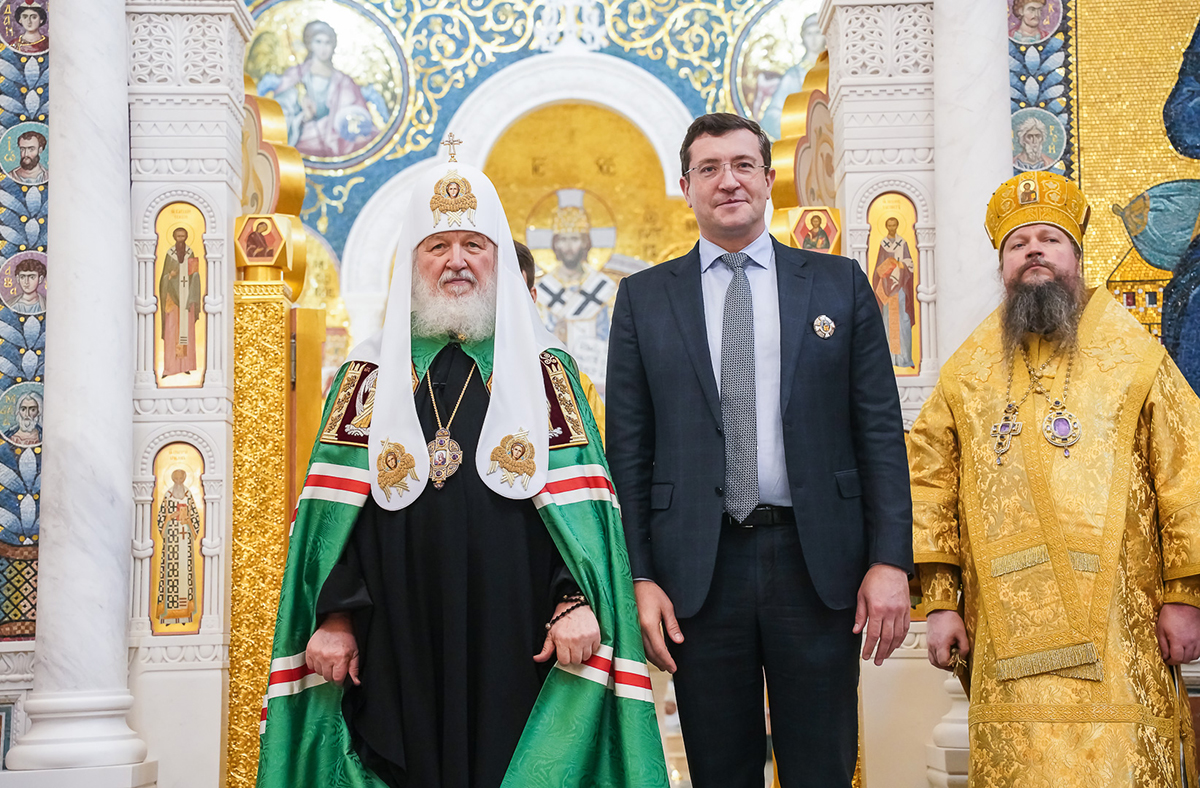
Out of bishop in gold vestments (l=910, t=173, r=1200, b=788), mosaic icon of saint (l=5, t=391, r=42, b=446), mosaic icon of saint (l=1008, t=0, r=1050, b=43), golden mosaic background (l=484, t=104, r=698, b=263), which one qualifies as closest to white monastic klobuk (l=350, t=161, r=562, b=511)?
bishop in gold vestments (l=910, t=173, r=1200, b=788)

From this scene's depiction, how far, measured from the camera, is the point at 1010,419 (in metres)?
3.75

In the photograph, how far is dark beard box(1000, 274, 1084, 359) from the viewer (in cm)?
374

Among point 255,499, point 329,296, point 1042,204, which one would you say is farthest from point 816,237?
point 329,296

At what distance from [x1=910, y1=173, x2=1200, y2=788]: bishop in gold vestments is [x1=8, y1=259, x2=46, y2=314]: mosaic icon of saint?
12.4ft

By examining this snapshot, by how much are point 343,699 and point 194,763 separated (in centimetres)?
237

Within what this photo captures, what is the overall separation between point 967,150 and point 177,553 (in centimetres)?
371

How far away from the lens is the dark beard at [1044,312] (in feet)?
12.3

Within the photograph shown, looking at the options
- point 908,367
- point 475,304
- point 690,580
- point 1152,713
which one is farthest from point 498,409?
point 908,367

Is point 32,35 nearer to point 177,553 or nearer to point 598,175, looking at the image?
point 177,553

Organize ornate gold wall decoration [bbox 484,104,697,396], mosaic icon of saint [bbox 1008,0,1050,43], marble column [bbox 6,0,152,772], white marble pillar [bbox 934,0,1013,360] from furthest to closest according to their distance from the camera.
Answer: ornate gold wall decoration [bbox 484,104,697,396]
mosaic icon of saint [bbox 1008,0,1050,43]
white marble pillar [bbox 934,0,1013,360]
marble column [bbox 6,0,152,772]

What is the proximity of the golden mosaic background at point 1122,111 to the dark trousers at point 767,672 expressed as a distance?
307 centimetres

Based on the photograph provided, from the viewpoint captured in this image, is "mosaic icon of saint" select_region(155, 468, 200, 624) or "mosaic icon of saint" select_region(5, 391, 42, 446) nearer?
"mosaic icon of saint" select_region(155, 468, 200, 624)

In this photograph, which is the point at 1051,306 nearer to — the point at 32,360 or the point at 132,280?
the point at 132,280

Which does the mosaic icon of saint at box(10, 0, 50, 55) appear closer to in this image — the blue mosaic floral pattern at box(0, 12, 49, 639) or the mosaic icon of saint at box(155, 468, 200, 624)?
the blue mosaic floral pattern at box(0, 12, 49, 639)
